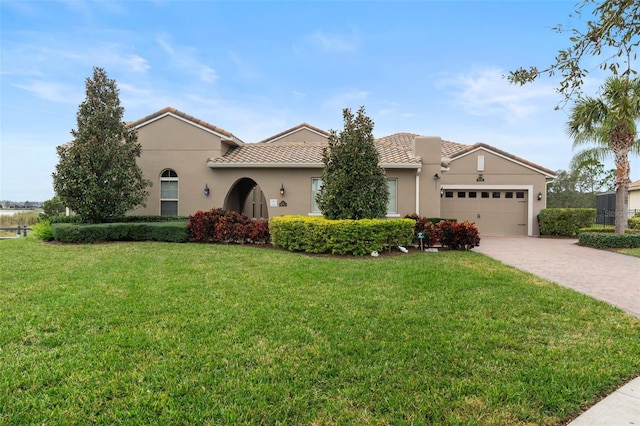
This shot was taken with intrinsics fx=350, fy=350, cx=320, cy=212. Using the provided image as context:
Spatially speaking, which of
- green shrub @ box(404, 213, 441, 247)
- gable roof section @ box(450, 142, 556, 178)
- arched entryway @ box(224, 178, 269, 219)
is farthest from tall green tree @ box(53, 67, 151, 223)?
gable roof section @ box(450, 142, 556, 178)

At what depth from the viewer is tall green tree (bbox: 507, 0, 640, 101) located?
327cm

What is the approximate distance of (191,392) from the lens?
2969mm

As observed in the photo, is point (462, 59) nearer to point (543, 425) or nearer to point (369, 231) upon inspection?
point (369, 231)

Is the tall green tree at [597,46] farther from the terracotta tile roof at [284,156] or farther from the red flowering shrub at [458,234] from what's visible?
the terracotta tile roof at [284,156]

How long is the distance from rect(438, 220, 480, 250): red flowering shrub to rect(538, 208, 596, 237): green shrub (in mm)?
9548

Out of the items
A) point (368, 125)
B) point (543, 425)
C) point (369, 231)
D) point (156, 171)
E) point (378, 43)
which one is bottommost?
point (543, 425)

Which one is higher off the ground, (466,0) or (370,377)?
(466,0)

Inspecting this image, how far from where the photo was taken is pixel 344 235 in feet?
32.9

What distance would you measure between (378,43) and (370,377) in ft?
35.9

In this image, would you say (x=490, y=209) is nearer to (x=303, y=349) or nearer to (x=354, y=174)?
(x=354, y=174)

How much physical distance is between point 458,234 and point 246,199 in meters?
11.2

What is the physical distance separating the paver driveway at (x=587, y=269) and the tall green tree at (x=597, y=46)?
3900mm

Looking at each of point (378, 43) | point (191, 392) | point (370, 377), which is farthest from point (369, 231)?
point (191, 392)

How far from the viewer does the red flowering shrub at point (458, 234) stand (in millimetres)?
11203
